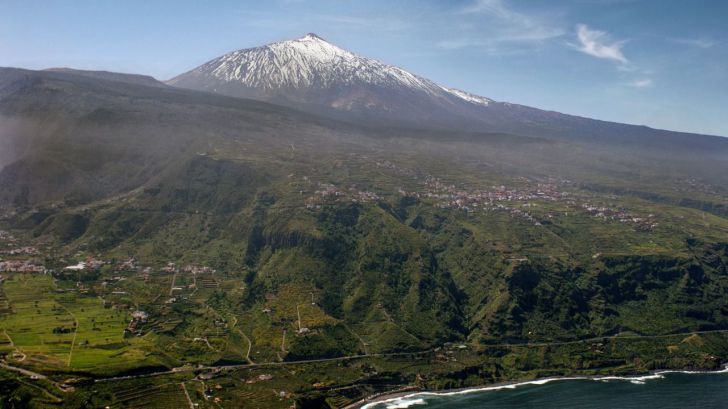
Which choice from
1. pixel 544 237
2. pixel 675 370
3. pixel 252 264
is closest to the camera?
pixel 675 370

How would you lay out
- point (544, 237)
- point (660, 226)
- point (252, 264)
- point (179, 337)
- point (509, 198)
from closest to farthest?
point (179, 337) → point (252, 264) → point (544, 237) → point (660, 226) → point (509, 198)

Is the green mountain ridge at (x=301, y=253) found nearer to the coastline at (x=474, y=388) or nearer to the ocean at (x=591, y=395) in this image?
the coastline at (x=474, y=388)

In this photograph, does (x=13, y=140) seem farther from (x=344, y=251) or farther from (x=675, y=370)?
(x=675, y=370)

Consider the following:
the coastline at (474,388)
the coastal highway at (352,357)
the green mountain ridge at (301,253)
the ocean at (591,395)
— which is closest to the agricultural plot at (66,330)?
the green mountain ridge at (301,253)

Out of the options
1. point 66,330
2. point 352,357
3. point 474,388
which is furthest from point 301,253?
point 66,330

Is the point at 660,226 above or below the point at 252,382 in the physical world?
above

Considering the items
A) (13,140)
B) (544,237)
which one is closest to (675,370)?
(544,237)
